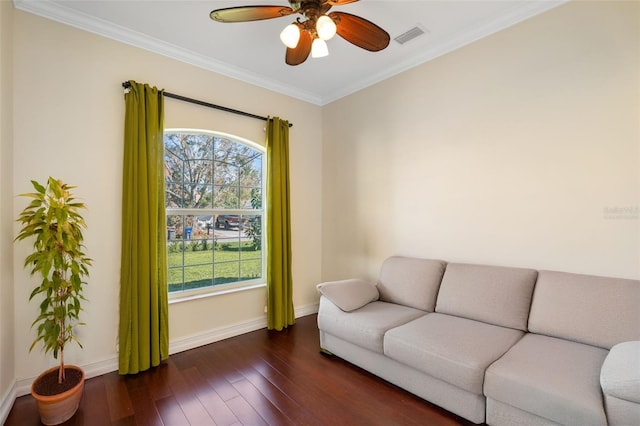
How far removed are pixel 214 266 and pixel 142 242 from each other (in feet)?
2.91

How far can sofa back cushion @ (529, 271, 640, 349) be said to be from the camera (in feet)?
5.76

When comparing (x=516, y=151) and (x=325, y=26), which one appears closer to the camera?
(x=325, y=26)

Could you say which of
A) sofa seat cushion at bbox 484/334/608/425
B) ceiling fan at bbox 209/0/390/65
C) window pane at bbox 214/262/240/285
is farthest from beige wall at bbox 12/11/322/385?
sofa seat cushion at bbox 484/334/608/425

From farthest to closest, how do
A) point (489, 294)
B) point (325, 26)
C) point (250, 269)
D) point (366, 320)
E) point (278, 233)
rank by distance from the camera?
point (250, 269)
point (278, 233)
point (366, 320)
point (489, 294)
point (325, 26)

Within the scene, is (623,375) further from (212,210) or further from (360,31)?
(212,210)

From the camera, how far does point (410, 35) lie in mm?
2609

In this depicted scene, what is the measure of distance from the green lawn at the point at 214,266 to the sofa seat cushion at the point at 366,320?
1.15m

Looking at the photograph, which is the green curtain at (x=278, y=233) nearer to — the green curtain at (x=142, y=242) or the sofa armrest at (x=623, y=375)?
the green curtain at (x=142, y=242)

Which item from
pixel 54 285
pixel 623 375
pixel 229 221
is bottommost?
pixel 623 375

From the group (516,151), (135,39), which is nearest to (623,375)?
(516,151)

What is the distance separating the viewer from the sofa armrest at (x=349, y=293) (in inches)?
103

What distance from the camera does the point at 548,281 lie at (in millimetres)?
2088

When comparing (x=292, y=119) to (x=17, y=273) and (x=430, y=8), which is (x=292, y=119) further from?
(x=17, y=273)

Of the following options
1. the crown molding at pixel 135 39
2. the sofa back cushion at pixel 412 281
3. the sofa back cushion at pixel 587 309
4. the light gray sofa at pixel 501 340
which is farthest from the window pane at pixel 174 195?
the sofa back cushion at pixel 587 309
